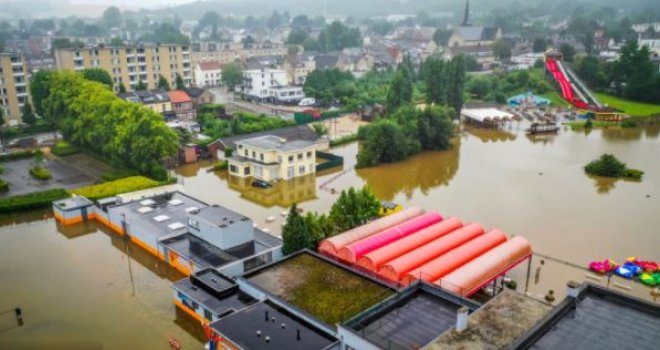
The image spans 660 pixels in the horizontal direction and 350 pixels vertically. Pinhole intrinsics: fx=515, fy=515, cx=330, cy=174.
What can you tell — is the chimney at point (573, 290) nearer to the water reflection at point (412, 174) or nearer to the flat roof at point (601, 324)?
the flat roof at point (601, 324)

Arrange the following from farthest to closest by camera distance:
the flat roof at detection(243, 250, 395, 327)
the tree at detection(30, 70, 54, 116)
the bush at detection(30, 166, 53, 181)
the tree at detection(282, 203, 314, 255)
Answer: the tree at detection(30, 70, 54, 116) → the bush at detection(30, 166, 53, 181) → the tree at detection(282, 203, 314, 255) → the flat roof at detection(243, 250, 395, 327)

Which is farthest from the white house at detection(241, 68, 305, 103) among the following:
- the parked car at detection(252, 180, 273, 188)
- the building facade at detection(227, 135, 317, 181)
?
the parked car at detection(252, 180, 273, 188)

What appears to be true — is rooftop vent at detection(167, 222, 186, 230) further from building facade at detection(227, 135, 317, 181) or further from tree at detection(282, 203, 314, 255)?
building facade at detection(227, 135, 317, 181)

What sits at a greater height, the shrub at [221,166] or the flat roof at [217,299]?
the flat roof at [217,299]

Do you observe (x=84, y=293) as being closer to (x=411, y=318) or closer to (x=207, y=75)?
(x=411, y=318)

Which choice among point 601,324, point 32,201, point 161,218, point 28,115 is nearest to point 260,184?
point 161,218

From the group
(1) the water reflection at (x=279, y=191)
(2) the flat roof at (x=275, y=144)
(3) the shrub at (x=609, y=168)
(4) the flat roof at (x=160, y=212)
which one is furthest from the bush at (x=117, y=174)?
(3) the shrub at (x=609, y=168)
